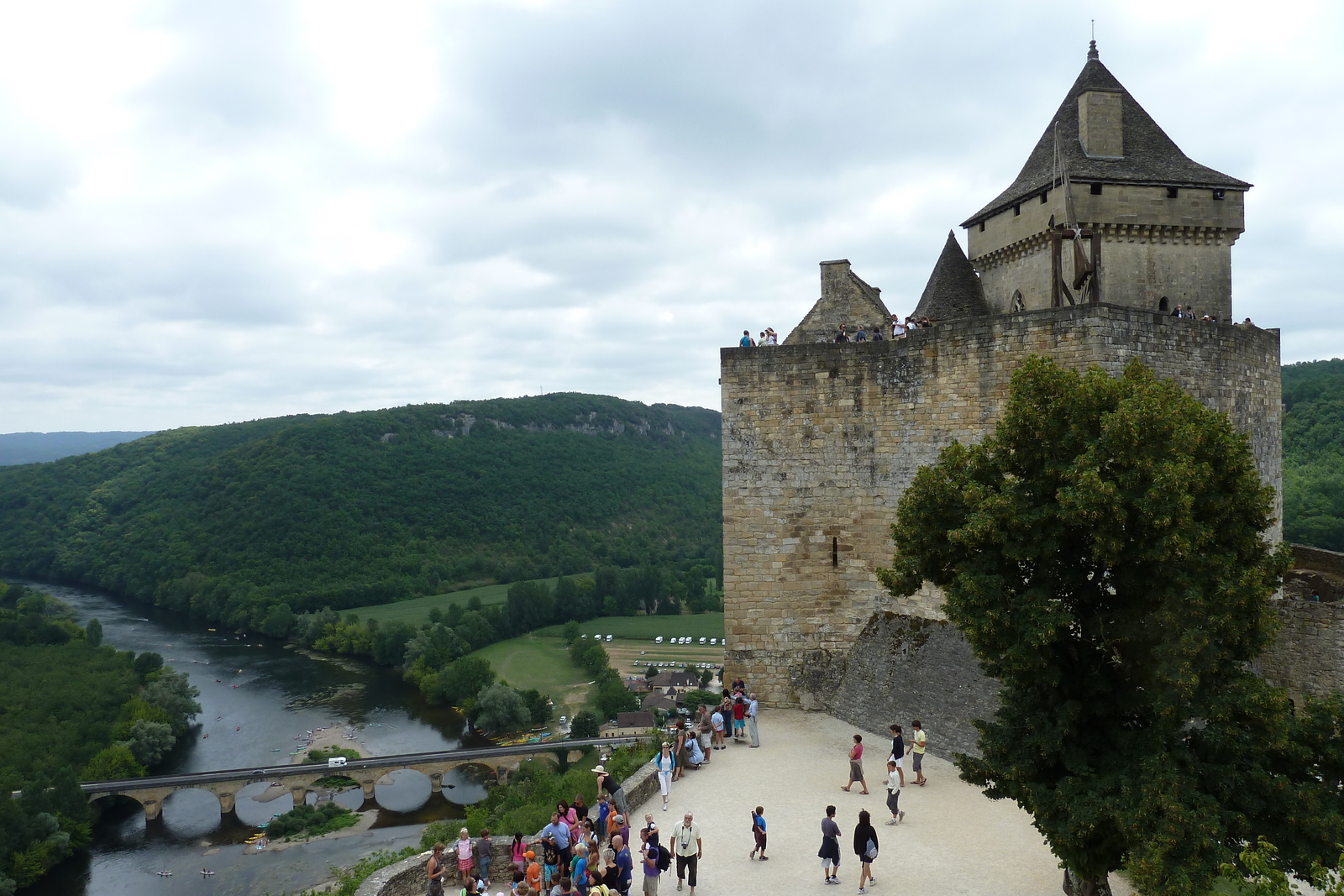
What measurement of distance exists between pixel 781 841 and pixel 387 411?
154320 mm

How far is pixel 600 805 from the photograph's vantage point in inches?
475

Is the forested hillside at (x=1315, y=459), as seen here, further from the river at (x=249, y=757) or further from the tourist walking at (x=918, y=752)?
the river at (x=249, y=757)

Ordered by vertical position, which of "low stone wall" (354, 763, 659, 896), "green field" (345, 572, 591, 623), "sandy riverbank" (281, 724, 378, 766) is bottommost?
"sandy riverbank" (281, 724, 378, 766)

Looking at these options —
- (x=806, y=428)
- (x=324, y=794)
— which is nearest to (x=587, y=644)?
(x=324, y=794)

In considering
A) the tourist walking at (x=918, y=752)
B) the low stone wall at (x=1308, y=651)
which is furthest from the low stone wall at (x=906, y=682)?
the low stone wall at (x=1308, y=651)

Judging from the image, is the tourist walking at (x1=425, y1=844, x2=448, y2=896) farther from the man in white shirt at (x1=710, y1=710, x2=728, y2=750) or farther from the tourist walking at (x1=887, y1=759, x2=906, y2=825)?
the tourist walking at (x1=887, y1=759, x2=906, y2=825)

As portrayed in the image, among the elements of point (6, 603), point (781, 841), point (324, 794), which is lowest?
point (324, 794)

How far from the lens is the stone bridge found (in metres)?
53.4

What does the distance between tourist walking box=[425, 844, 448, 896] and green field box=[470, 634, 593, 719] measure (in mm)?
63519

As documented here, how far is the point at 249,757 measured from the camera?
6138cm

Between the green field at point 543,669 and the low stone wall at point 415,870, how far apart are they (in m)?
62.2

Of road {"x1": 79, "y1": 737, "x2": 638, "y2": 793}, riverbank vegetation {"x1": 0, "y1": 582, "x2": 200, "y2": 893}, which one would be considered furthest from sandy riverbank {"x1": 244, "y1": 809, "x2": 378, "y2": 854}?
riverbank vegetation {"x1": 0, "y1": 582, "x2": 200, "y2": 893}

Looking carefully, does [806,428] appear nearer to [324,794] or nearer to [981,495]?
[981,495]

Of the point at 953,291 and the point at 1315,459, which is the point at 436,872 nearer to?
the point at 953,291
